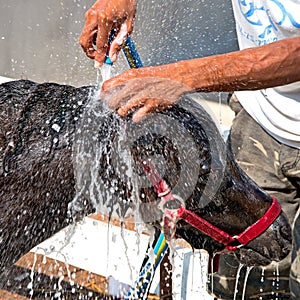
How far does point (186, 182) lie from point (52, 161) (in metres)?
0.45

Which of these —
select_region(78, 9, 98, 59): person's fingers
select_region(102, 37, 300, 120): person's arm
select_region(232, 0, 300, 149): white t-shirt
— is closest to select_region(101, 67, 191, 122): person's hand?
select_region(102, 37, 300, 120): person's arm

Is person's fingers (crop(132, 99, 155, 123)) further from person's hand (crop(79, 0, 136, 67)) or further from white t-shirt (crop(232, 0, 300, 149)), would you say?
white t-shirt (crop(232, 0, 300, 149))

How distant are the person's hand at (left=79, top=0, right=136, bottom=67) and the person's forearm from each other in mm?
455

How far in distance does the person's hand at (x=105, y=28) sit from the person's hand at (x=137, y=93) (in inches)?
19.5

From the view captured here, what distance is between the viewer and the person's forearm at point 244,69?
2.33 metres

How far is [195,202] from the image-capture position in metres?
2.54

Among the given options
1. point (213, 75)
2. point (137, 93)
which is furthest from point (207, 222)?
point (137, 93)

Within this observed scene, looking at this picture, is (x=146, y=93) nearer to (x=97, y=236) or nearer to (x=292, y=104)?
(x=292, y=104)

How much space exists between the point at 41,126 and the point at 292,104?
1282 mm

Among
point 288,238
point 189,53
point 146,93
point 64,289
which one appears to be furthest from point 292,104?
point 189,53

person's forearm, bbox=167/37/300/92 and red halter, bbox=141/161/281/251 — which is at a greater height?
person's forearm, bbox=167/37/300/92

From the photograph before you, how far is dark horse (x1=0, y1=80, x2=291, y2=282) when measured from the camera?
234cm

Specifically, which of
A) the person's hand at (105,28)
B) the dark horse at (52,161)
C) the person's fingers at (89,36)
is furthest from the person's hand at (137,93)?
the person's fingers at (89,36)

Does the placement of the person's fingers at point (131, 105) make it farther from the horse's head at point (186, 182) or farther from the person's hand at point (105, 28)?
the person's hand at point (105, 28)
